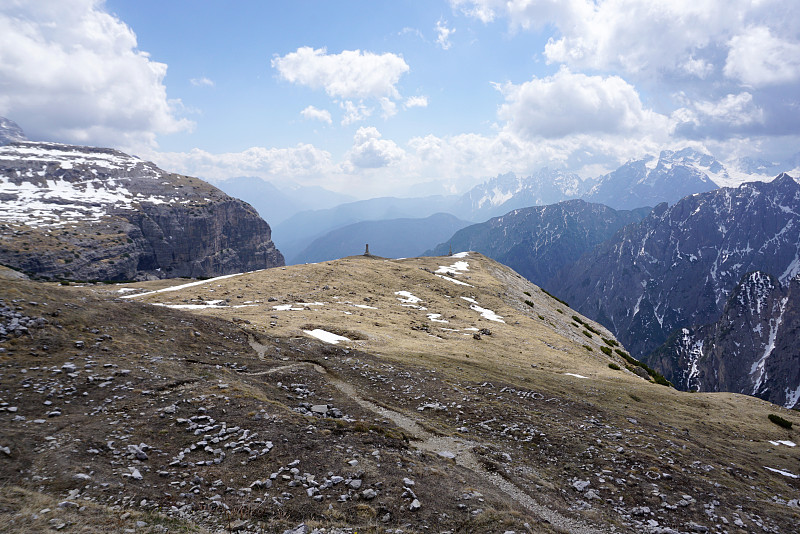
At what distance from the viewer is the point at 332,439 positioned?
52.5 ft

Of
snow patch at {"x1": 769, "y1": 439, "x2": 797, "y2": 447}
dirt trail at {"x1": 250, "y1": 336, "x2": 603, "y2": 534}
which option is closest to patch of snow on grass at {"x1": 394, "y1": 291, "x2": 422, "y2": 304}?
dirt trail at {"x1": 250, "y1": 336, "x2": 603, "y2": 534}

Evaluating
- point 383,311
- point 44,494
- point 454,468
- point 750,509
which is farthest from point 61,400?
point 383,311

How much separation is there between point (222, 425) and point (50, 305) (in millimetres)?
16271

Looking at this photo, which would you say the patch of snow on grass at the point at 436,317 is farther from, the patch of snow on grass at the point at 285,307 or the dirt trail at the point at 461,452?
the dirt trail at the point at 461,452

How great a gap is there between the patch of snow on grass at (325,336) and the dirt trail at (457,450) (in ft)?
28.2

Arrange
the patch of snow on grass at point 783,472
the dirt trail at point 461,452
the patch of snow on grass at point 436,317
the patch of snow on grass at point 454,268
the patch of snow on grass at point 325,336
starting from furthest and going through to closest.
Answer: the patch of snow on grass at point 454,268 → the patch of snow on grass at point 436,317 → the patch of snow on grass at point 325,336 → the patch of snow on grass at point 783,472 → the dirt trail at point 461,452

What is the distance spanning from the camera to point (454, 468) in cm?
1578

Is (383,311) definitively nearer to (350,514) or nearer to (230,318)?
(230,318)

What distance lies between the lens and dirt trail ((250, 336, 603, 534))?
13555mm

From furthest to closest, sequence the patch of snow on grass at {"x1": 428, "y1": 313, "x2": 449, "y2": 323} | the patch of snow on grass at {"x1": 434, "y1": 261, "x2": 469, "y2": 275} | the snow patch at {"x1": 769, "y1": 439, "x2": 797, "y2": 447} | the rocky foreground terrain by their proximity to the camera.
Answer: the patch of snow on grass at {"x1": 434, "y1": 261, "x2": 469, "y2": 275}, the patch of snow on grass at {"x1": 428, "y1": 313, "x2": 449, "y2": 323}, the snow patch at {"x1": 769, "y1": 439, "x2": 797, "y2": 447}, the rocky foreground terrain

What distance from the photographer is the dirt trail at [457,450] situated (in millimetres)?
13555

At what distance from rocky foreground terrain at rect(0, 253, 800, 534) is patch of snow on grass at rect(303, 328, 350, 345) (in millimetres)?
302

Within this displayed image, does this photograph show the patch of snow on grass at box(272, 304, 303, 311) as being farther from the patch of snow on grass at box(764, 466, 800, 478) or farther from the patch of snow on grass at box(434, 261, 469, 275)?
the patch of snow on grass at box(434, 261, 469, 275)

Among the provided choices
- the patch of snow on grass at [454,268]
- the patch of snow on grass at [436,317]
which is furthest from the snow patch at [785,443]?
the patch of snow on grass at [454,268]
